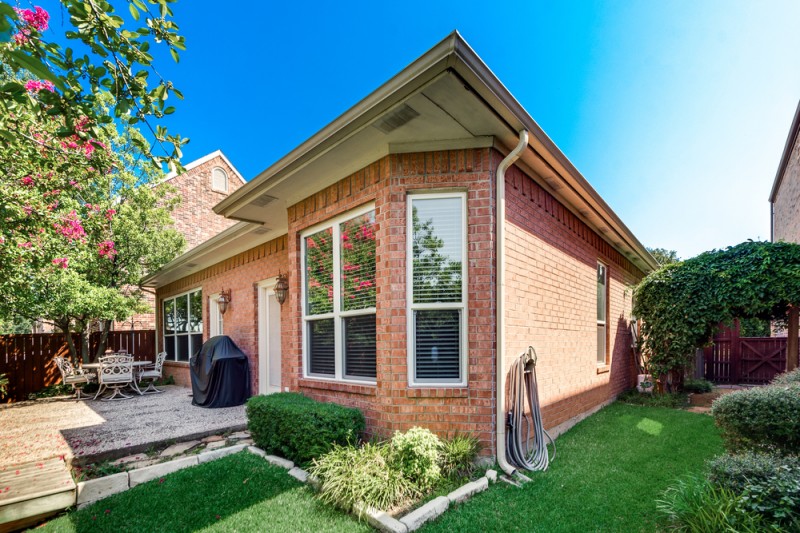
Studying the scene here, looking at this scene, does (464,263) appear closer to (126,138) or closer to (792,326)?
(792,326)

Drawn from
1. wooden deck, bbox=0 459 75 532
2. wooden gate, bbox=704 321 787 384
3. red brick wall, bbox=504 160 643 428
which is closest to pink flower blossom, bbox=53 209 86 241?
wooden deck, bbox=0 459 75 532

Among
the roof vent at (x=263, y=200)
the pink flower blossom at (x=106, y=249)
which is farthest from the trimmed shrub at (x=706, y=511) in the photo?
the pink flower blossom at (x=106, y=249)

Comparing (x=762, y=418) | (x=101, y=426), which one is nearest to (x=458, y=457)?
(x=762, y=418)

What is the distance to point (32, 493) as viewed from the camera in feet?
11.2

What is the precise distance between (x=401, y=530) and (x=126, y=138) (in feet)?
42.0

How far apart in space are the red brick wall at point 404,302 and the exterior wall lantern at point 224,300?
5527mm

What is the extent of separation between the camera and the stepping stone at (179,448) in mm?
4470

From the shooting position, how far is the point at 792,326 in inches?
302

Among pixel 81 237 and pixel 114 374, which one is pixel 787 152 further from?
pixel 114 374

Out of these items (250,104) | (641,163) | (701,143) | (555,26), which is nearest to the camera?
(555,26)

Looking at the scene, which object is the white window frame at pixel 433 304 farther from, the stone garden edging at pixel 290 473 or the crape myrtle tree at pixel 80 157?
the crape myrtle tree at pixel 80 157

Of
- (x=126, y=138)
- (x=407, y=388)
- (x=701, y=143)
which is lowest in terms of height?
(x=407, y=388)

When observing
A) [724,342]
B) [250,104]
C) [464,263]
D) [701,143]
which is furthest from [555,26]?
[724,342]

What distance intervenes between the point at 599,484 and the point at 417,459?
5.79 feet
